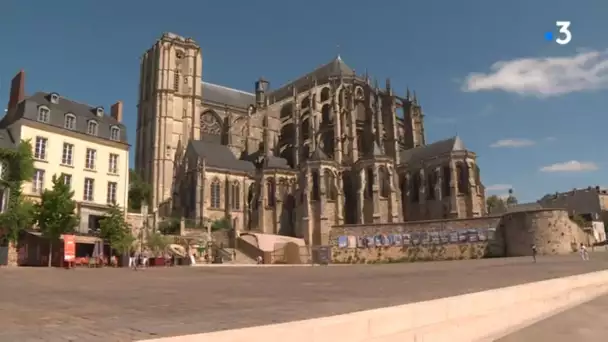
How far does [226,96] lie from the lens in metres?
66.6

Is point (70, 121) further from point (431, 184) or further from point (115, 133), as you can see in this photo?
point (431, 184)

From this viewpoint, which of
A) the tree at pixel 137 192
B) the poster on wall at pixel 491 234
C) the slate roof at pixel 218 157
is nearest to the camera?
the poster on wall at pixel 491 234

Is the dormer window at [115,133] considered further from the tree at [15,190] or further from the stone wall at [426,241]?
the stone wall at [426,241]

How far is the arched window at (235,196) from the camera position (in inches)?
1821

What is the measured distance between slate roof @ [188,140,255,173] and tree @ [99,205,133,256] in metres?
19.6

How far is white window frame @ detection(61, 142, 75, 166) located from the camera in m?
27.7

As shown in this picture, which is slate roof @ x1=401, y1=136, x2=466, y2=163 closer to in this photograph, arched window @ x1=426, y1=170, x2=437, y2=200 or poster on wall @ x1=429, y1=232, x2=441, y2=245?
arched window @ x1=426, y1=170, x2=437, y2=200

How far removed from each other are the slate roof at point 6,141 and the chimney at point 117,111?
323 inches

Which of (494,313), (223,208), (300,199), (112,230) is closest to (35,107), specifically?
(112,230)

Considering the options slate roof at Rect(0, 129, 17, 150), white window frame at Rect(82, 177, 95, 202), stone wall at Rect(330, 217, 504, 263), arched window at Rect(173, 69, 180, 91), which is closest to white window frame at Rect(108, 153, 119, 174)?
white window frame at Rect(82, 177, 95, 202)

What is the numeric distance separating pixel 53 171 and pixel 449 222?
25.2 m

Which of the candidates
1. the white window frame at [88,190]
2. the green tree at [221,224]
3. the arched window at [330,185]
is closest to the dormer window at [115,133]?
the white window frame at [88,190]

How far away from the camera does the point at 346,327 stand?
3.99 meters

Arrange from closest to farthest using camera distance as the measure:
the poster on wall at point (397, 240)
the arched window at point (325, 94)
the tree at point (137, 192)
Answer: the poster on wall at point (397, 240)
the tree at point (137, 192)
the arched window at point (325, 94)
